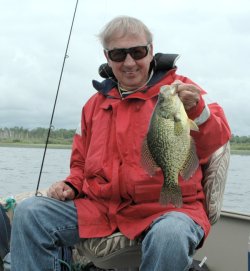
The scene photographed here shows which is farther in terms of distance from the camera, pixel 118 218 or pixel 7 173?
pixel 7 173

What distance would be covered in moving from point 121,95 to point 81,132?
1.41ft

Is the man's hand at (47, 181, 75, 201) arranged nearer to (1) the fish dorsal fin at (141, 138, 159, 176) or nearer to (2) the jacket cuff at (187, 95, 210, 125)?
(1) the fish dorsal fin at (141, 138, 159, 176)

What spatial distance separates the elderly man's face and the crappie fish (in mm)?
604

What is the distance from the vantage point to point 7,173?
9680 millimetres

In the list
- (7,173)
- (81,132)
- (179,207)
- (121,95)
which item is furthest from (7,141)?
(7,173)

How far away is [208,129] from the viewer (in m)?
2.67

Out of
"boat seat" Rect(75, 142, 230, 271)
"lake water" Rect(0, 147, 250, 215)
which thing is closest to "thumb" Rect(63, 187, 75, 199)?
"boat seat" Rect(75, 142, 230, 271)

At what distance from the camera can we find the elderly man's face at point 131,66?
2.96 m

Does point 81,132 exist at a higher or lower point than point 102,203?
higher

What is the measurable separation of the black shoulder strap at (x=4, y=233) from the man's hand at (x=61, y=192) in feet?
2.77

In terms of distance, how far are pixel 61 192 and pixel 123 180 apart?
498 mm

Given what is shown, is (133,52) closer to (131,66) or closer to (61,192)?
(131,66)

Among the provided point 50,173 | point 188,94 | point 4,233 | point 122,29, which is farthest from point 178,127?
point 50,173

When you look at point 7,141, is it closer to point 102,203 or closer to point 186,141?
point 102,203
